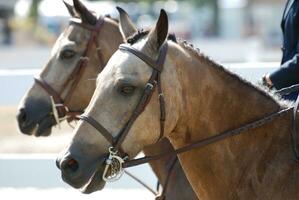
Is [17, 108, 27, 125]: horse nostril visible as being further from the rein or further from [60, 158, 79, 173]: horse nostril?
[60, 158, 79, 173]: horse nostril

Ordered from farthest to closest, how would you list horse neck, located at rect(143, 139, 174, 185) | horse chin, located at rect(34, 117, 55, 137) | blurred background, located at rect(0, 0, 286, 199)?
1. blurred background, located at rect(0, 0, 286, 199)
2. horse chin, located at rect(34, 117, 55, 137)
3. horse neck, located at rect(143, 139, 174, 185)

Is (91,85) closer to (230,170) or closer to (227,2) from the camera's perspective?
(230,170)

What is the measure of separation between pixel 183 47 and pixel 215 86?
10.8 inches

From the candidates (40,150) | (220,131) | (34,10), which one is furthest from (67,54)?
(34,10)

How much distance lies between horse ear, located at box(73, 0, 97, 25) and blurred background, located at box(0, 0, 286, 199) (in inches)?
11.6

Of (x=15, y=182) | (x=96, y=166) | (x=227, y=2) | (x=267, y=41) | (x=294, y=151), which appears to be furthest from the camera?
(x=227, y=2)

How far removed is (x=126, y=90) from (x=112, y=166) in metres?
0.40

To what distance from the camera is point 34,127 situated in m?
5.92

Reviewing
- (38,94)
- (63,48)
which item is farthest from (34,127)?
(63,48)

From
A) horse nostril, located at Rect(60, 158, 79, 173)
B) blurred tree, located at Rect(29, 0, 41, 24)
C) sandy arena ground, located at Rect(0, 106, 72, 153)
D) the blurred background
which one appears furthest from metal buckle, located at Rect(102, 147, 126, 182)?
blurred tree, located at Rect(29, 0, 41, 24)

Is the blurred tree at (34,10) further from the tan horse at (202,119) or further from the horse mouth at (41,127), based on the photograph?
the tan horse at (202,119)

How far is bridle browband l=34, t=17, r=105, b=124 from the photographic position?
19.1 feet

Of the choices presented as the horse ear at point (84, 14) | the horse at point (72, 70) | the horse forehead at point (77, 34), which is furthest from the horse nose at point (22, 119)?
the horse ear at point (84, 14)

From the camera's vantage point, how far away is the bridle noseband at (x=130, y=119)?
3.86 meters
